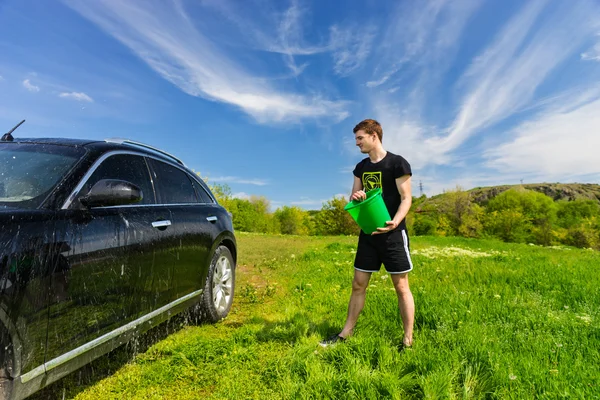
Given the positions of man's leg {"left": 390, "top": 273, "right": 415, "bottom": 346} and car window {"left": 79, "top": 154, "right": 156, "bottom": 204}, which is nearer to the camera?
car window {"left": 79, "top": 154, "right": 156, "bottom": 204}

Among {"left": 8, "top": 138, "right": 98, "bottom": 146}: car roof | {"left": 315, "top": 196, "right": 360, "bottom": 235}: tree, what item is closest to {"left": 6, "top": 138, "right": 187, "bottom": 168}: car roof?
{"left": 8, "top": 138, "right": 98, "bottom": 146}: car roof

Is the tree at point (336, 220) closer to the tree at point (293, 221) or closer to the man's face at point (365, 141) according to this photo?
the tree at point (293, 221)

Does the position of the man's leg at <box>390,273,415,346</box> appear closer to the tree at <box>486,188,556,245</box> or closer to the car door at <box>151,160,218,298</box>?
the car door at <box>151,160,218,298</box>

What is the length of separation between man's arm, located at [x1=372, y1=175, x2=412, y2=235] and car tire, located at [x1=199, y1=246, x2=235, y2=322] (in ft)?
6.74

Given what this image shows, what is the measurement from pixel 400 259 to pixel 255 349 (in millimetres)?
1584

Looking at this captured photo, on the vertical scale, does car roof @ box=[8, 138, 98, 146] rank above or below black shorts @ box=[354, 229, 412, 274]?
above

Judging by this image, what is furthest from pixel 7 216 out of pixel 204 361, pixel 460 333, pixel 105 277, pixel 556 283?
pixel 556 283

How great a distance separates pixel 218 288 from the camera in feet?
14.1

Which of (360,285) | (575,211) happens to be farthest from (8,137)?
(575,211)

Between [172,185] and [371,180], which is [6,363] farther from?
[371,180]

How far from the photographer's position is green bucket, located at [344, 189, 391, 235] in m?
2.94

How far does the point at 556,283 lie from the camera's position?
16.9 ft

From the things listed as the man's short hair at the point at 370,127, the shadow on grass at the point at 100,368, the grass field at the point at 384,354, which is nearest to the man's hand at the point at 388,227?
the man's short hair at the point at 370,127

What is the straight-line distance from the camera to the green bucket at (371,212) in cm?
294
